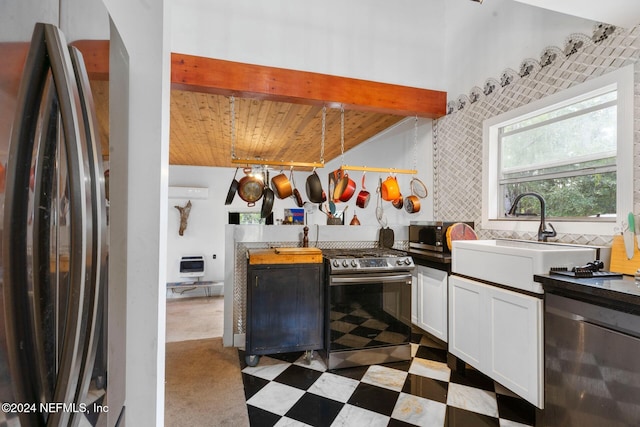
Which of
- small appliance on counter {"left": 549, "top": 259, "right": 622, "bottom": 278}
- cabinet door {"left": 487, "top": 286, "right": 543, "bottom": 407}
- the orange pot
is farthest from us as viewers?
the orange pot

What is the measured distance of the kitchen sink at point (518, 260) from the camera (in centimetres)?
174

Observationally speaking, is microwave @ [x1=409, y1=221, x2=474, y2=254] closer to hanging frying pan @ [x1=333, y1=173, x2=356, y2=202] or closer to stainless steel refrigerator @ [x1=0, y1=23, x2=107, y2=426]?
hanging frying pan @ [x1=333, y1=173, x2=356, y2=202]

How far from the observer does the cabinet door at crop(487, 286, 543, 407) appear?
1.71 m

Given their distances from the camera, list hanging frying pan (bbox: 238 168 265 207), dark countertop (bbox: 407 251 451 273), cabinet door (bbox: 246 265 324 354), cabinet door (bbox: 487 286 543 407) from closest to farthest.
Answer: cabinet door (bbox: 487 286 543 407) < cabinet door (bbox: 246 265 324 354) < dark countertop (bbox: 407 251 451 273) < hanging frying pan (bbox: 238 168 265 207)

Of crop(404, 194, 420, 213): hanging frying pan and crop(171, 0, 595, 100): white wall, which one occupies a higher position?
crop(171, 0, 595, 100): white wall

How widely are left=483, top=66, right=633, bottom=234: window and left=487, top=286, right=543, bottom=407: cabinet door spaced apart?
2.45 ft

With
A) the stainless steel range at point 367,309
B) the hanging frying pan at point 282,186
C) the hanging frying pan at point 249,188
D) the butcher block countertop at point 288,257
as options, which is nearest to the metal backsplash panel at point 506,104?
the stainless steel range at point 367,309

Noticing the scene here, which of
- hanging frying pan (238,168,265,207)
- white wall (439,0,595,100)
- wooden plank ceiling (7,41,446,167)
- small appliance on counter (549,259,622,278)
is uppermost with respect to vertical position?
white wall (439,0,595,100)

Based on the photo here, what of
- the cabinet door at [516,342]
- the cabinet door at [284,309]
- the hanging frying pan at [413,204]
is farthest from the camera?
the hanging frying pan at [413,204]

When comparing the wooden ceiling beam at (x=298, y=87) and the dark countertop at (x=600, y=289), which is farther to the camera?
the wooden ceiling beam at (x=298, y=87)

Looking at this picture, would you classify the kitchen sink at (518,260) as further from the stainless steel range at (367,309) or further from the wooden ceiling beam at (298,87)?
the wooden ceiling beam at (298,87)

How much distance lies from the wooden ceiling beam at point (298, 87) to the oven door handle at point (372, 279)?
5.60 feet

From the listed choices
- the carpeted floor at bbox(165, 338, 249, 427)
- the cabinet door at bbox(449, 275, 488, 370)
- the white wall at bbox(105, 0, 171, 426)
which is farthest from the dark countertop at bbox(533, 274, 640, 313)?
the carpeted floor at bbox(165, 338, 249, 427)

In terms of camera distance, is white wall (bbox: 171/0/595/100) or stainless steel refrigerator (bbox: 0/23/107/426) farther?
white wall (bbox: 171/0/595/100)
